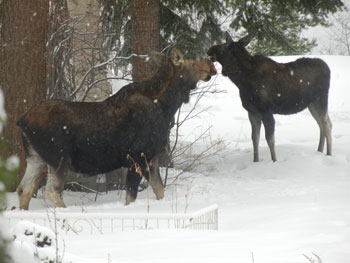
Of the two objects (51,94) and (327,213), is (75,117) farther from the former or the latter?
(327,213)

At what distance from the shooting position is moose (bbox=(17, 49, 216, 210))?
764 centimetres

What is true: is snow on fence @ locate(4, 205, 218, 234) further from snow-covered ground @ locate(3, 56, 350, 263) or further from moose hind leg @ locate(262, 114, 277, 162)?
moose hind leg @ locate(262, 114, 277, 162)

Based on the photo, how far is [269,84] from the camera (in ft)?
37.6

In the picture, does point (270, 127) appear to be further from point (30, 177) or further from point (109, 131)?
point (30, 177)

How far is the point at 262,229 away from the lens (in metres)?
5.90

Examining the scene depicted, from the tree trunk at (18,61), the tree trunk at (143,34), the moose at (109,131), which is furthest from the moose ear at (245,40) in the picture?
the tree trunk at (18,61)

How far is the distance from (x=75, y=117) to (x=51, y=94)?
1.78m

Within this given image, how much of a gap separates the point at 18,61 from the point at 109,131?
1.80 m

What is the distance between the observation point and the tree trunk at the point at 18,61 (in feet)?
28.2

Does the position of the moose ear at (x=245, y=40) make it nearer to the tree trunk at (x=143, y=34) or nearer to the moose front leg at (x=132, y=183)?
the tree trunk at (x=143, y=34)

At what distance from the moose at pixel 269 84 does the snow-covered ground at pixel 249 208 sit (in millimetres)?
825

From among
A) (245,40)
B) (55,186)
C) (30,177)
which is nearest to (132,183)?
(55,186)

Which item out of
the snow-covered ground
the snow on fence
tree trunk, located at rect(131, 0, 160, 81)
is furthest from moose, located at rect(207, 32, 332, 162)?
the snow on fence

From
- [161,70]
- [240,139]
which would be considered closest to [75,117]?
[161,70]
